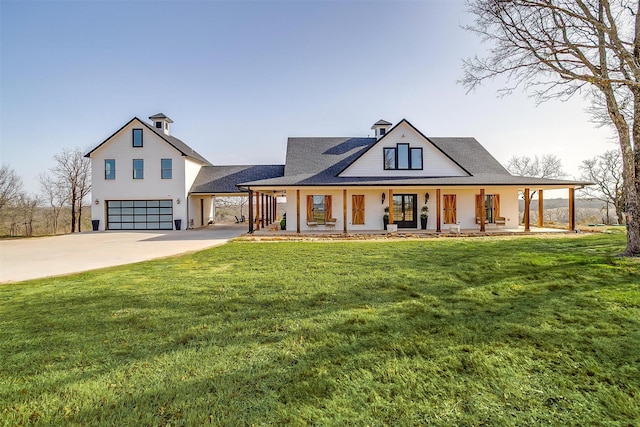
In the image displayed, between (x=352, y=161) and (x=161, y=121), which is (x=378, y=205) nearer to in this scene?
(x=352, y=161)

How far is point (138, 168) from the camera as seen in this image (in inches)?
833

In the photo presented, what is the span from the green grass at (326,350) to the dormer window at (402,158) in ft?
38.9

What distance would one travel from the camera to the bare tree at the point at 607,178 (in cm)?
2942

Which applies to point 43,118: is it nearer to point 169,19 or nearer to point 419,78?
point 169,19

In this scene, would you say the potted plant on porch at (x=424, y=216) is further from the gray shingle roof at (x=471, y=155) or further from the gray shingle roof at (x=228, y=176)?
the gray shingle roof at (x=228, y=176)

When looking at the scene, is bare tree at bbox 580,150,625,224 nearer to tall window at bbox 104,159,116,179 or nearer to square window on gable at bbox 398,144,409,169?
square window on gable at bbox 398,144,409,169

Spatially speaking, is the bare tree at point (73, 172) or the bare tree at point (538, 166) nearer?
the bare tree at point (73, 172)

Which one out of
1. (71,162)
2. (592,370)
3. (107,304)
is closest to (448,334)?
(592,370)

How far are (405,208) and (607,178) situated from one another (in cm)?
2838

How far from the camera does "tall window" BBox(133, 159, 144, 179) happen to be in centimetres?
2112

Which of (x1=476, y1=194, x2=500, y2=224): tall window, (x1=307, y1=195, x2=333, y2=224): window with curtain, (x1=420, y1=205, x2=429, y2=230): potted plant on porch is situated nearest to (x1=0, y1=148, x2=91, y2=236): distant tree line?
(x1=307, y1=195, x2=333, y2=224): window with curtain

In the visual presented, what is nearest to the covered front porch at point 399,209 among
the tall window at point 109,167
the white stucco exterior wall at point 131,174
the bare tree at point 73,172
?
the white stucco exterior wall at point 131,174

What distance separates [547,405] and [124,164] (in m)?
24.9

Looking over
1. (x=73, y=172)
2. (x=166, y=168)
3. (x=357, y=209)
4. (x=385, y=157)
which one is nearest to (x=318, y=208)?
(x=357, y=209)
